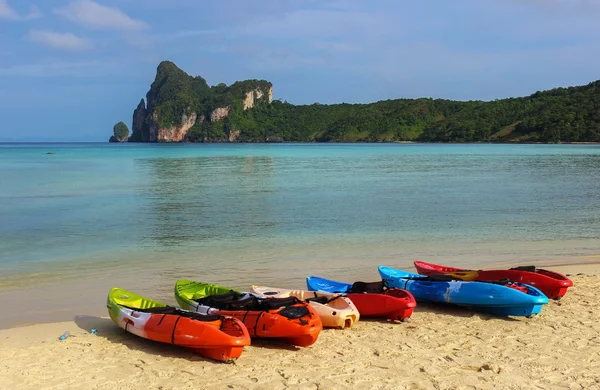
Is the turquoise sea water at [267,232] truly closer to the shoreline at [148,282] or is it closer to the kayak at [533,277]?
the shoreline at [148,282]

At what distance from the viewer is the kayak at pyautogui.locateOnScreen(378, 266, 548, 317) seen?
24.9ft

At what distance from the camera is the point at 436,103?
162 metres

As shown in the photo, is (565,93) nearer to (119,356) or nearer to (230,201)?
(230,201)

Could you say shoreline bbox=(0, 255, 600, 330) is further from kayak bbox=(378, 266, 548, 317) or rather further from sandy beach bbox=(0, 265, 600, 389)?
kayak bbox=(378, 266, 548, 317)

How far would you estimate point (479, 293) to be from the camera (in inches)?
310

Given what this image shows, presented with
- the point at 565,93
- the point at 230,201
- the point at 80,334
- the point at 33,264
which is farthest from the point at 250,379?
the point at 565,93

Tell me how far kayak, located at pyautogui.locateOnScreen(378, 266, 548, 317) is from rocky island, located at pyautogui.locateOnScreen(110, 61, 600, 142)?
103311mm

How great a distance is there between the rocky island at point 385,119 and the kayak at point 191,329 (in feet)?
350

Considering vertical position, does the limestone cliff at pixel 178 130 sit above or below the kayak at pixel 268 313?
above

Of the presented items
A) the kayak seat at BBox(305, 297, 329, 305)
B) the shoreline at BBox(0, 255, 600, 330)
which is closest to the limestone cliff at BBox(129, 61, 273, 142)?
the shoreline at BBox(0, 255, 600, 330)

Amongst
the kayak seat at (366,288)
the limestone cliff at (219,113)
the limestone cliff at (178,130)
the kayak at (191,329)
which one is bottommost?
the kayak at (191,329)

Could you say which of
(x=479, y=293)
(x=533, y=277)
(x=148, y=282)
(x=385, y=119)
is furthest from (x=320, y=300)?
(x=385, y=119)

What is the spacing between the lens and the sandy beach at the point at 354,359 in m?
5.60

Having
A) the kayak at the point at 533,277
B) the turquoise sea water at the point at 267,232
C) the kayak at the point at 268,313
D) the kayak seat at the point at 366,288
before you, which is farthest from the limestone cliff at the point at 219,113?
the kayak at the point at 268,313
